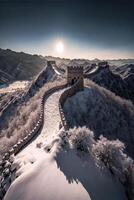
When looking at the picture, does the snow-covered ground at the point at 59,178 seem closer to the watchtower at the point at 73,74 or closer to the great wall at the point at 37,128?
the great wall at the point at 37,128

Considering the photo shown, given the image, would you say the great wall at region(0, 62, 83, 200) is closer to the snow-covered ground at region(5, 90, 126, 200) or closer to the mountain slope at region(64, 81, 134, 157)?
the snow-covered ground at region(5, 90, 126, 200)

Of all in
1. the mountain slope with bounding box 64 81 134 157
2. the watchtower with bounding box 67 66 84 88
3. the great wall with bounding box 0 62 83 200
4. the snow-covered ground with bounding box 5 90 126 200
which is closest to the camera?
the snow-covered ground with bounding box 5 90 126 200

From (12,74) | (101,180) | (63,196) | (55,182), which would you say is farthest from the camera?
(12,74)

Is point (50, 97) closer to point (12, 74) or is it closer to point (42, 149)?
point (42, 149)

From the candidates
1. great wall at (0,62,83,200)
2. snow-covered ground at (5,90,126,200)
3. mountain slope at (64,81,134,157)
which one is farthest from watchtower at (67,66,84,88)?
snow-covered ground at (5,90,126,200)

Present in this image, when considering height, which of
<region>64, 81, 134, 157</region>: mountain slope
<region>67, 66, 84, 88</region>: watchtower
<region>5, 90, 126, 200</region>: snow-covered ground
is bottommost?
<region>64, 81, 134, 157</region>: mountain slope

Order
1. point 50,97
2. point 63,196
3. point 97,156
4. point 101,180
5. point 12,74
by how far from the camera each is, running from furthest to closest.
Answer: point 12,74 → point 50,97 → point 97,156 → point 101,180 → point 63,196

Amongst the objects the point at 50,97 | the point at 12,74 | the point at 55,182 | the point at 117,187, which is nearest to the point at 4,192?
the point at 55,182

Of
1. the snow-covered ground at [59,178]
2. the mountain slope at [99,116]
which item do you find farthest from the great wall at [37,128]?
the mountain slope at [99,116]

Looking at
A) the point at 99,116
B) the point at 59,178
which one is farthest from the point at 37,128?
the point at 99,116
